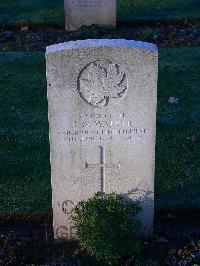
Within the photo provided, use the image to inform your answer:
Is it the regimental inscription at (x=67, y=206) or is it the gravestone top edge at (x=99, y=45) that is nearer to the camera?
the gravestone top edge at (x=99, y=45)

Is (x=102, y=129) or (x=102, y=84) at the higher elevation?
(x=102, y=84)

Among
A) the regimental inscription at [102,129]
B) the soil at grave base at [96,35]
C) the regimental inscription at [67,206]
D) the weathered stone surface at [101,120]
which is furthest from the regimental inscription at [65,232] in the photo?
the soil at grave base at [96,35]

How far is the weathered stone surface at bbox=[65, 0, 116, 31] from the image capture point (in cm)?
1206

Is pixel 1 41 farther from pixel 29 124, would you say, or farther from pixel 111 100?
pixel 111 100

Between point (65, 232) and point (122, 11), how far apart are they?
836 cm

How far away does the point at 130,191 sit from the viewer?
5680 mm

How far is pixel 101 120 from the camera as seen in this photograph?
17.6ft

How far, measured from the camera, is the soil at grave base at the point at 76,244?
573 centimetres

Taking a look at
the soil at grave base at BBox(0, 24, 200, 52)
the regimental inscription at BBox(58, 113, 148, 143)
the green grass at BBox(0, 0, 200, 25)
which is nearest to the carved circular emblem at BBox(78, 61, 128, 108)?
the regimental inscription at BBox(58, 113, 148, 143)

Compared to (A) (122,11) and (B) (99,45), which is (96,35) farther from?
(B) (99,45)

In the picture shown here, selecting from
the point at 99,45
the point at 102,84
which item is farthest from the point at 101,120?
the point at 99,45

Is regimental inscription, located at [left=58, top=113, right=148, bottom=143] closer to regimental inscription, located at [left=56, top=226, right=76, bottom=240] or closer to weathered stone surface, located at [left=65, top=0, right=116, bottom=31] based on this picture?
regimental inscription, located at [left=56, top=226, right=76, bottom=240]

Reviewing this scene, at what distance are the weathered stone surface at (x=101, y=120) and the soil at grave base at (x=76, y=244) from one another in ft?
0.74

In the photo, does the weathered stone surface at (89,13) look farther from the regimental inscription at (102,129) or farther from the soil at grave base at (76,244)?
the regimental inscription at (102,129)
